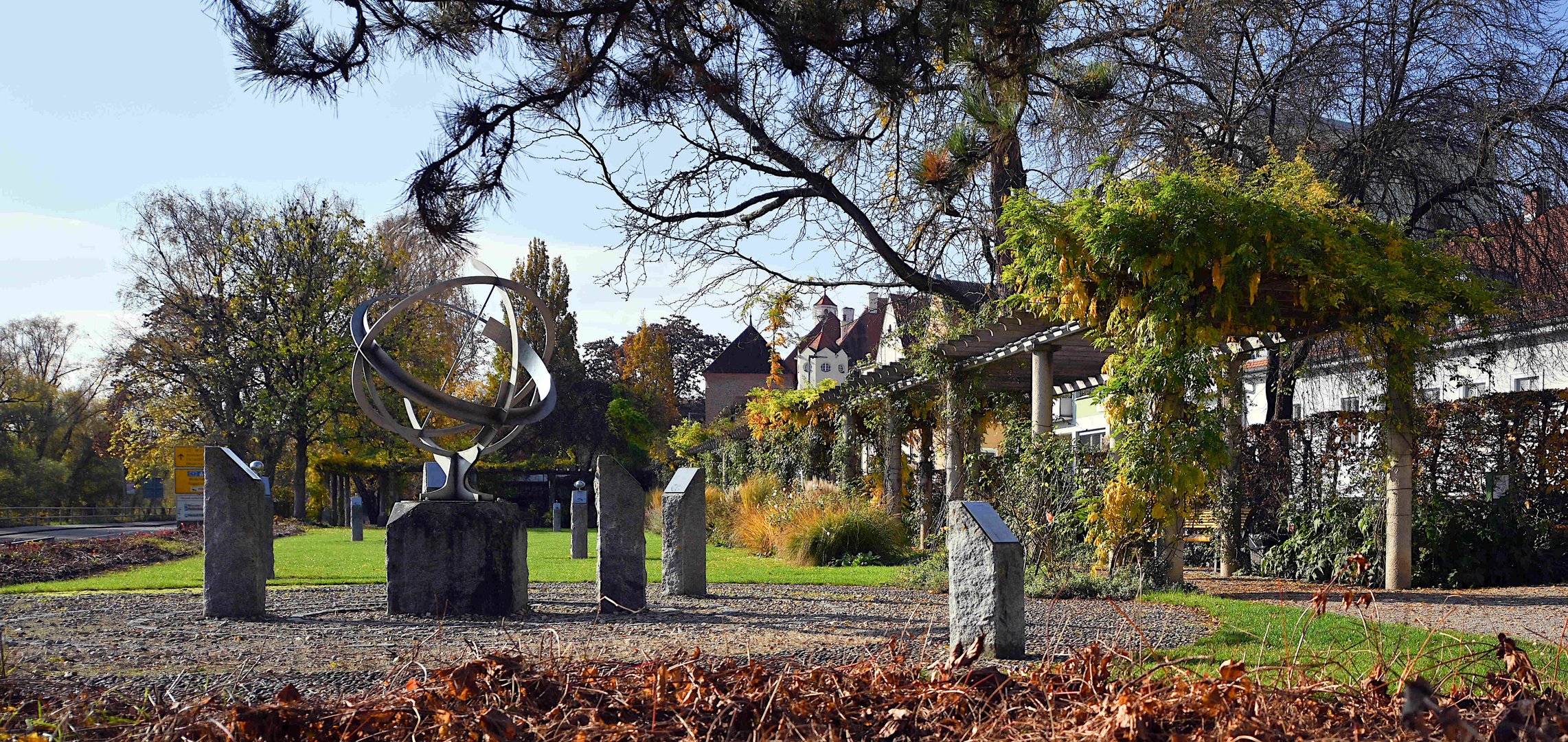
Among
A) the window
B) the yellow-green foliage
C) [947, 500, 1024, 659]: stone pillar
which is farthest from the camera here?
the window

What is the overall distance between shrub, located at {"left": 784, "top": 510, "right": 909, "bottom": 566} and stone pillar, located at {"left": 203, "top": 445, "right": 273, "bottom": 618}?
7.94m

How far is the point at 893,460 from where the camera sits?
19031 millimetres

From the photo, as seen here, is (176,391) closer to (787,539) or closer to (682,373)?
(787,539)

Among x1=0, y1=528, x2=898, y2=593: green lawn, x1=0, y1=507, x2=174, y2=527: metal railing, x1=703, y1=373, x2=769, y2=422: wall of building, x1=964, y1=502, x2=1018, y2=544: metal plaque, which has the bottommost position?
x1=0, y1=507, x2=174, y2=527: metal railing

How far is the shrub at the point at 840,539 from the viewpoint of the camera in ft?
50.6

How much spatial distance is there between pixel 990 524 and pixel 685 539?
4.83m

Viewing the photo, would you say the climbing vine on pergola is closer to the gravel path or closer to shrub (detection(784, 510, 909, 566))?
the gravel path

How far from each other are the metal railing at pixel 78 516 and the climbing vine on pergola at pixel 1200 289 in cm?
3856

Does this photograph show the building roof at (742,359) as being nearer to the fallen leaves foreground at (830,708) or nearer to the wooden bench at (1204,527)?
the wooden bench at (1204,527)

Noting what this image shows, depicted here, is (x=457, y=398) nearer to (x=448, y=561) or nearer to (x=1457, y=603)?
(x=448, y=561)

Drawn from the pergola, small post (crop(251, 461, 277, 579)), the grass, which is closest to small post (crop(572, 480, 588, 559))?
the pergola

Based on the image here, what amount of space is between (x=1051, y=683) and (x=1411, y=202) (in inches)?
591

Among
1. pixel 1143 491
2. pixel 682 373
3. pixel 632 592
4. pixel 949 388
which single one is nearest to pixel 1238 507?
pixel 1143 491

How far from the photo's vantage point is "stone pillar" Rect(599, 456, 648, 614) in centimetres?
935
